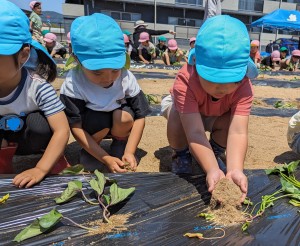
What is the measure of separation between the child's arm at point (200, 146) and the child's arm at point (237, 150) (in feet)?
0.20

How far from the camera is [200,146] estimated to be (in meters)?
1.49

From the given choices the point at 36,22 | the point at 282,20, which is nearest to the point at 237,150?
the point at 36,22

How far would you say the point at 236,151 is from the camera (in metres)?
1.48

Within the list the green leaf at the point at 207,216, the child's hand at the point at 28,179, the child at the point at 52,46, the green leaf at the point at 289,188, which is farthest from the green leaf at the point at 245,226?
the child at the point at 52,46

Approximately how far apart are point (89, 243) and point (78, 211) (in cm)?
21

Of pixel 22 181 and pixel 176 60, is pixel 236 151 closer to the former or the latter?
pixel 22 181

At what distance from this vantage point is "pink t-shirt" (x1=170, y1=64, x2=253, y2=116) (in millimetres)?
1565

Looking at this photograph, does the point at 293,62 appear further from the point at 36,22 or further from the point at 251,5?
the point at 251,5

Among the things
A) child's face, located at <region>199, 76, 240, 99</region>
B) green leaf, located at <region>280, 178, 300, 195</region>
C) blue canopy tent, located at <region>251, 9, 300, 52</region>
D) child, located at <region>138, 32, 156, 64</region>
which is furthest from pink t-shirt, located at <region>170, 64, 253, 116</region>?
blue canopy tent, located at <region>251, 9, 300, 52</region>

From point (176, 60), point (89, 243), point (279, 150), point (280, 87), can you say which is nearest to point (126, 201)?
point (89, 243)

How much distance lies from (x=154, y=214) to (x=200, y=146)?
39 centimetres

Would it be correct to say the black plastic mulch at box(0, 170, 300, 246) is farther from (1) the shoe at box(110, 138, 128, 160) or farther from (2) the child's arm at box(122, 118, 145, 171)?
(1) the shoe at box(110, 138, 128, 160)

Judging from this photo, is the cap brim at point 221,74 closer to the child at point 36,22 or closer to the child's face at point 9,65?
the child's face at point 9,65

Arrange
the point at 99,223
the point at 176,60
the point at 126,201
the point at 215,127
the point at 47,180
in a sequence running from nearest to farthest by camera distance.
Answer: the point at 99,223
the point at 126,201
the point at 47,180
the point at 215,127
the point at 176,60
